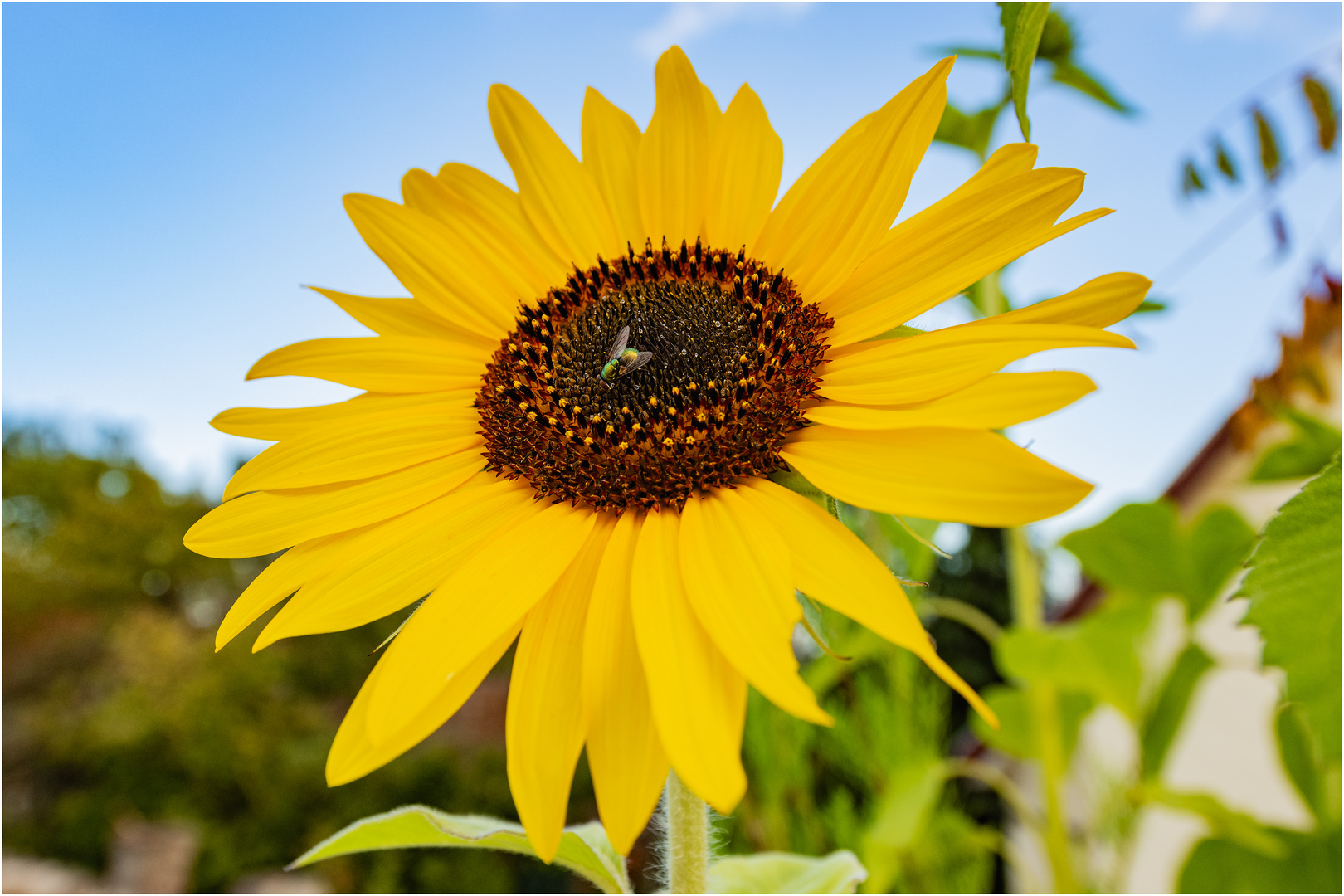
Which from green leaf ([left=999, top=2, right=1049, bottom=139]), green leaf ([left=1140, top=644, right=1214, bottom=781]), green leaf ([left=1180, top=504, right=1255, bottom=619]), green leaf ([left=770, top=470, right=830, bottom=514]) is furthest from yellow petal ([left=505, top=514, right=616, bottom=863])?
green leaf ([left=1140, top=644, right=1214, bottom=781])

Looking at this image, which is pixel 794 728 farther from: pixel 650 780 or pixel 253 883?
pixel 253 883

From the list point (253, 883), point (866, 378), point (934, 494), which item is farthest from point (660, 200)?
point (253, 883)

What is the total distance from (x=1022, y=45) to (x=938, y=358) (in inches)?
7.0

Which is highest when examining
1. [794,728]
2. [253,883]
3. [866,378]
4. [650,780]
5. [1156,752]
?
[866,378]

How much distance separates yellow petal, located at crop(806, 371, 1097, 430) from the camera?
A: 44 centimetres

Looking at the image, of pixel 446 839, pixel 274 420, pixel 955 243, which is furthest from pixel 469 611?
pixel 955 243

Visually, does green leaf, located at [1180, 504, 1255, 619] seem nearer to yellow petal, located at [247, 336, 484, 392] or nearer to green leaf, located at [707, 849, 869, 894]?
green leaf, located at [707, 849, 869, 894]

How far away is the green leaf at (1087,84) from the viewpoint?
1.19 metres

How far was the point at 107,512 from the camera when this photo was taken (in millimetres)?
6824

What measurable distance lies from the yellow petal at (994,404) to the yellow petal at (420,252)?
372mm

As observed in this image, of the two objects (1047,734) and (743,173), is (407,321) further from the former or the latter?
(1047,734)

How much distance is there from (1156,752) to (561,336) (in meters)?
1.32

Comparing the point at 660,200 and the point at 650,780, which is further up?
the point at 660,200

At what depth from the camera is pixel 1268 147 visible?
3.59 feet
